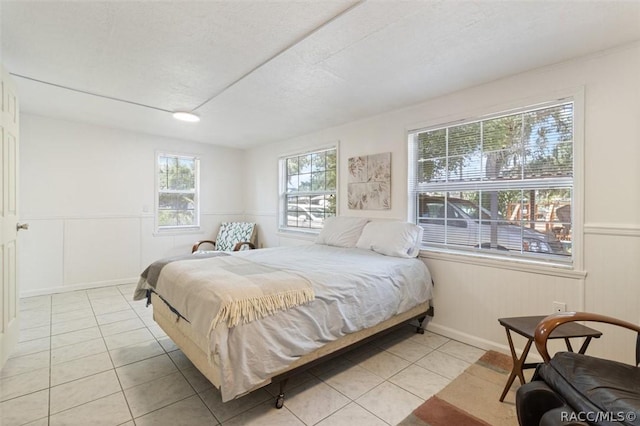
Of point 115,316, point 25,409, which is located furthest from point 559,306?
point 115,316

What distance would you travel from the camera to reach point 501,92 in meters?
2.48

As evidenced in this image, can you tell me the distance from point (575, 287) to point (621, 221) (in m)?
0.54

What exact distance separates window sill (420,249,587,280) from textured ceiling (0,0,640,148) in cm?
152

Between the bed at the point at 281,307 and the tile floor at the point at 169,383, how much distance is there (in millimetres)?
223

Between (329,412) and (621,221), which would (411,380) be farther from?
(621,221)

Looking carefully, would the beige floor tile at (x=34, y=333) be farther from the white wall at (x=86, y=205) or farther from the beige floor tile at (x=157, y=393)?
the beige floor tile at (x=157, y=393)

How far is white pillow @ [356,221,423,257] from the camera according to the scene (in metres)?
2.85

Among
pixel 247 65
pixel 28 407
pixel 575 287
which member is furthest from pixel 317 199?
pixel 28 407

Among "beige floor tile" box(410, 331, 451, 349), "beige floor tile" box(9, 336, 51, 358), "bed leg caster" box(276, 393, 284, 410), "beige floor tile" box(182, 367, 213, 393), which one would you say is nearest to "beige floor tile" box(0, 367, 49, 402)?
"beige floor tile" box(9, 336, 51, 358)

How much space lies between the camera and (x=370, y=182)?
137 inches

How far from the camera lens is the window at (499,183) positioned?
2271 millimetres

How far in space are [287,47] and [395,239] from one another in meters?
1.92

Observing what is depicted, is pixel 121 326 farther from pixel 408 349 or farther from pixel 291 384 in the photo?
pixel 408 349

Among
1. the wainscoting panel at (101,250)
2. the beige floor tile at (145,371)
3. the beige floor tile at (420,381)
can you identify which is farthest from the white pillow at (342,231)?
the wainscoting panel at (101,250)
